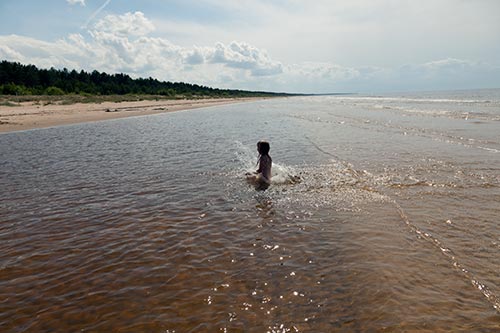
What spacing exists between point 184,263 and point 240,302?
1518mm

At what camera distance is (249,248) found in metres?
6.16

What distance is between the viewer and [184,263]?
5633mm

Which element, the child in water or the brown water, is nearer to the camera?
the brown water

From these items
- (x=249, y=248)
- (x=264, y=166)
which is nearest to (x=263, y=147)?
(x=264, y=166)

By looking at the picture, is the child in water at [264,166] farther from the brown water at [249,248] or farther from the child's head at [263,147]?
the brown water at [249,248]

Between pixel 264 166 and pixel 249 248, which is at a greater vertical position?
pixel 264 166

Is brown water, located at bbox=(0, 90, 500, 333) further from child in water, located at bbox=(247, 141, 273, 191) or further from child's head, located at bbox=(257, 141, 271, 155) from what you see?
child's head, located at bbox=(257, 141, 271, 155)

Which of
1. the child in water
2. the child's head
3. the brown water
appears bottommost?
the brown water

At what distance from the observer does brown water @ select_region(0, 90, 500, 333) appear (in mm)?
4293

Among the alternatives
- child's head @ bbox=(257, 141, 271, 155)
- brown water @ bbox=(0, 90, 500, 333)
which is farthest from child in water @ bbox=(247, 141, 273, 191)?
brown water @ bbox=(0, 90, 500, 333)

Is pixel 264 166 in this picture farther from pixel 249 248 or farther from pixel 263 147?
pixel 249 248

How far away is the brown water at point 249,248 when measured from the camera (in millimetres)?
4293

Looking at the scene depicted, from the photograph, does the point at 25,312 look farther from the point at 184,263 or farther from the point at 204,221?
the point at 204,221

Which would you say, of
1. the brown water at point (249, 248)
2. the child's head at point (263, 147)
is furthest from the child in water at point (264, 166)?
the brown water at point (249, 248)
